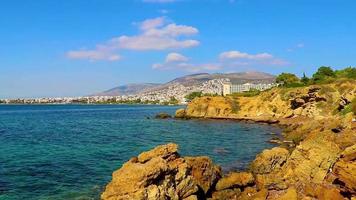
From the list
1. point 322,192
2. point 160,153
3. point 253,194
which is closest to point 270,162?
point 253,194

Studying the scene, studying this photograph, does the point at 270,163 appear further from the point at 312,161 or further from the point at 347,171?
the point at 347,171

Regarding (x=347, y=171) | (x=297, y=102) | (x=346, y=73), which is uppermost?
(x=346, y=73)

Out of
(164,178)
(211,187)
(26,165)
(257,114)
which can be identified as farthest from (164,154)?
(257,114)

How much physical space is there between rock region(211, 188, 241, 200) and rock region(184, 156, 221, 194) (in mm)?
731

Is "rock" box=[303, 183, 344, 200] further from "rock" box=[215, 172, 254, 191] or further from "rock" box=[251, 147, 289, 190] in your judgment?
"rock" box=[251, 147, 289, 190]

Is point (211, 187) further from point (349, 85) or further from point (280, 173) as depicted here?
point (349, 85)

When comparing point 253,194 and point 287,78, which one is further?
point 287,78

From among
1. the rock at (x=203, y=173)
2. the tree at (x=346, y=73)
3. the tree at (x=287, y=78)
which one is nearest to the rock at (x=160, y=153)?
the rock at (x=203, y=173)

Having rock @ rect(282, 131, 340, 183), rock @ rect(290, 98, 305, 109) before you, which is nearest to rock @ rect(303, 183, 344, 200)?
rock @ rect(282, 131, 340, 183)

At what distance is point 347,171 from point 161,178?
36.3ft

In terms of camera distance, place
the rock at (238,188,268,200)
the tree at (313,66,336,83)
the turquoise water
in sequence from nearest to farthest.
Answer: the rock at (238,188,268,200) → the turquoise water → the tree at (313,66,336,83)

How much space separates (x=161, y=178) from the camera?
25.5 m

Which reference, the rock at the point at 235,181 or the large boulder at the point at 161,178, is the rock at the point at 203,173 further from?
the rock at the point at 235,181

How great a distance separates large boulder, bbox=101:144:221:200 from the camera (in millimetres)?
24219
